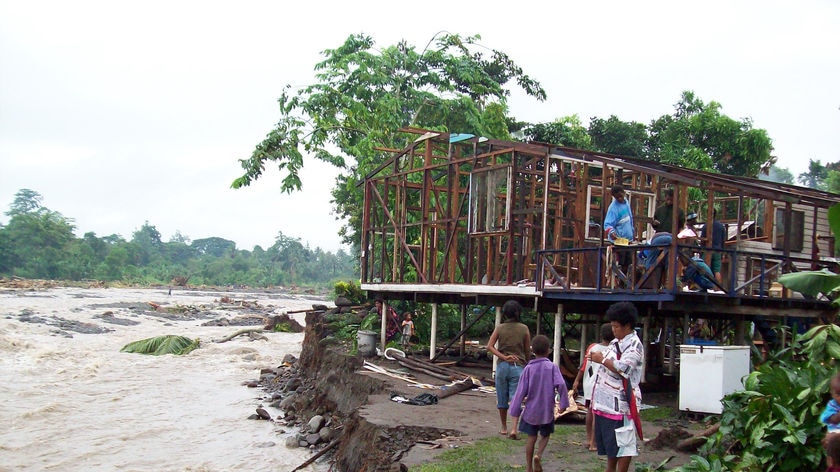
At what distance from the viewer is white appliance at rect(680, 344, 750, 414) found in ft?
32.2

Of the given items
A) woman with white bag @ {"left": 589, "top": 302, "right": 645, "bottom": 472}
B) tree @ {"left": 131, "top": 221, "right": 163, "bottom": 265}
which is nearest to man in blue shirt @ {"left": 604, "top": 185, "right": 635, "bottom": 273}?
woman with white bag @ {"left": 589, "top": 302, "right": 645, "bottom": 472}

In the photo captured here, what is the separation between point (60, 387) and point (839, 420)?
20.3m

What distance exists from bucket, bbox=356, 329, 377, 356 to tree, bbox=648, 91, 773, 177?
47.1 ft

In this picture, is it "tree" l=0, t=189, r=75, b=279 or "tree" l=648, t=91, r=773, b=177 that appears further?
"tree" l=0, t=189, r=75, b=279

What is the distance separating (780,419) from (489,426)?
4.54m

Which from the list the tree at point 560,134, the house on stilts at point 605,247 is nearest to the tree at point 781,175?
the tree at point 560,134

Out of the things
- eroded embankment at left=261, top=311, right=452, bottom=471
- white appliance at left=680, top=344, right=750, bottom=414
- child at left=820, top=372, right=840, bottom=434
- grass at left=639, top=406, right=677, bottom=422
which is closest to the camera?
child at left=820, top=372, right=840, bottom=434

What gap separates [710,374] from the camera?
9938mm

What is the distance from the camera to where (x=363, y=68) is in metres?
27.2

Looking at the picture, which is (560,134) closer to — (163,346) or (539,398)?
(163,346)

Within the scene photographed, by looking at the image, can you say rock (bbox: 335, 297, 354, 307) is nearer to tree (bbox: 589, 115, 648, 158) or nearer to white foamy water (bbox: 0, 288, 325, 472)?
white foamy water (bbox: 0, 288, 325, 472)

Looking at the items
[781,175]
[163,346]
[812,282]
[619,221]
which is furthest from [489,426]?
[781,175]

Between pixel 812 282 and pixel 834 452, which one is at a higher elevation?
pixel 812 282

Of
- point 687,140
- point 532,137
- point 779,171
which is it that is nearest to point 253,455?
point 532,137
